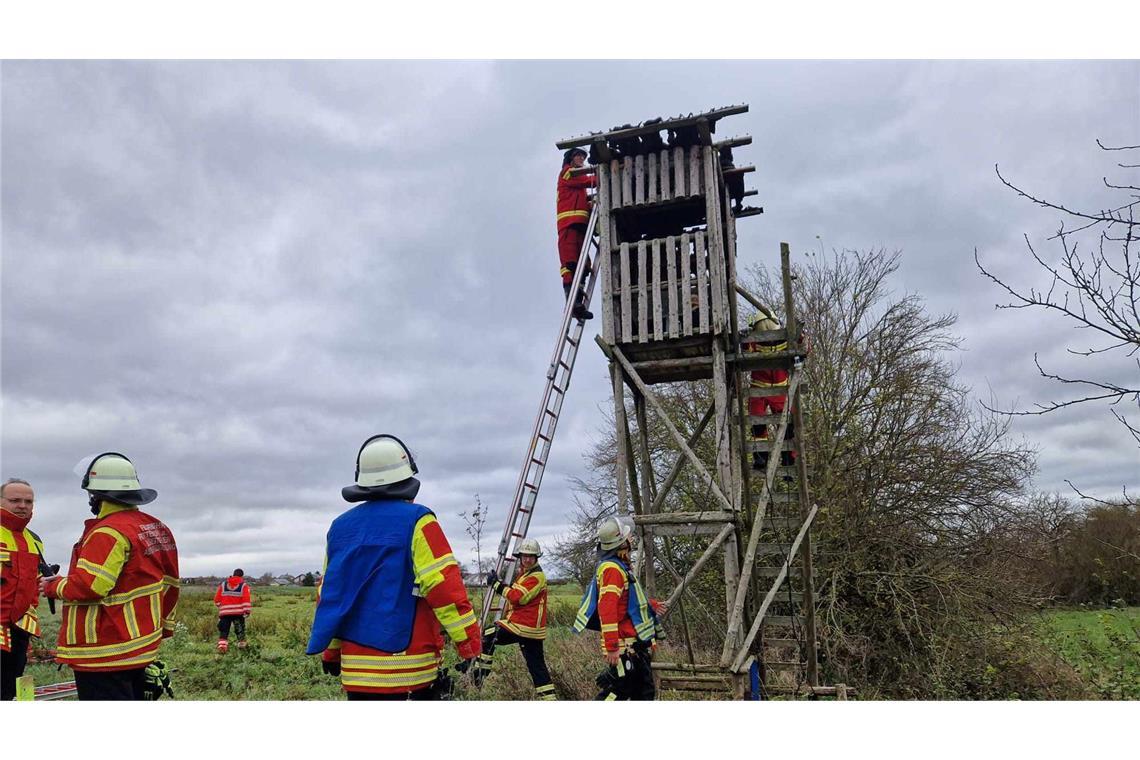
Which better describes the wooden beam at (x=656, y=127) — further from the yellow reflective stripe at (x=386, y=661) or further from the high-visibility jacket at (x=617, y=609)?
the yellow reflective stripe at (x=386, y=661)

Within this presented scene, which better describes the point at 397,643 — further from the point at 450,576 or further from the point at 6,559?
the point at 6,559

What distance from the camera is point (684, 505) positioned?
53.7ft

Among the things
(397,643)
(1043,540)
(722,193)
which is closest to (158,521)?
(397,643)

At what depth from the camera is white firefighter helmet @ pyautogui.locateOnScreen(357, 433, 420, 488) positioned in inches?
174

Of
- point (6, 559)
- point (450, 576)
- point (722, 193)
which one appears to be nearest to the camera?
point (450, 576)

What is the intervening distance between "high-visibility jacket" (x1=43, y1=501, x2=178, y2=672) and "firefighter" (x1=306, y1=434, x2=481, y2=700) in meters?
1.45

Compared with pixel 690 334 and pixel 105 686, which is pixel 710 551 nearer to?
pixel 690 334

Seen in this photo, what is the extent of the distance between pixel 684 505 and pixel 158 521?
12.4 metres

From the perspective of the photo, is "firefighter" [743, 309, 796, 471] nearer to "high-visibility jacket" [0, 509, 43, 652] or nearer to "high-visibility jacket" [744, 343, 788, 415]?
"high-visibility jacket" [744, 343, 788, 415]

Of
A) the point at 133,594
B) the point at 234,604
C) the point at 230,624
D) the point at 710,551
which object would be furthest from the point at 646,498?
the point at 230,624

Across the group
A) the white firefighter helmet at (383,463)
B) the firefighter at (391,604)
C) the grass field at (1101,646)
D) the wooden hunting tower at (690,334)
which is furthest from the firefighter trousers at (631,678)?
the grass field at (1101,646)

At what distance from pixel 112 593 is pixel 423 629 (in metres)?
2.10

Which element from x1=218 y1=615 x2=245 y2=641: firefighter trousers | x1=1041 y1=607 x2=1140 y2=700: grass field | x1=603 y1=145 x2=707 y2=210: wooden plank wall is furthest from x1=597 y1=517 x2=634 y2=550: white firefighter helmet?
x1=218 y1=615 x2=245 y2=641: firefighter trousers

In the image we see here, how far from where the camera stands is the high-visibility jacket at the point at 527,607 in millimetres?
8617
